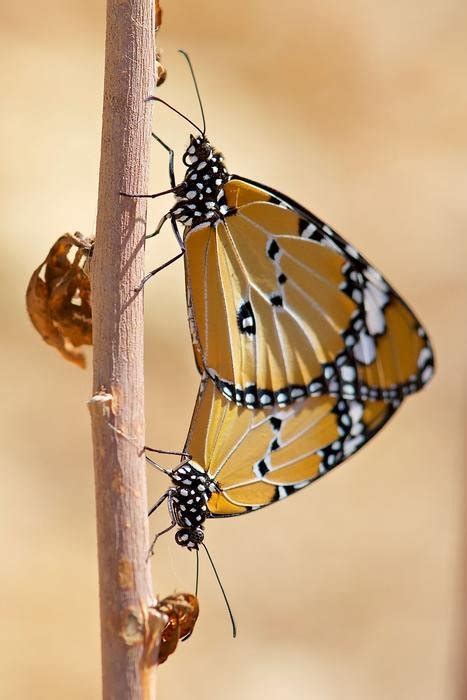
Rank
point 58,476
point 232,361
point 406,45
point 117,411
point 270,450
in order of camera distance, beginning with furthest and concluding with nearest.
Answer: point 406,45 → point 58,476 → point 270,450 → point 232,361 → point 117,411

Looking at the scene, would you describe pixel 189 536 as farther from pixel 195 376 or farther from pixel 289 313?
pixel 195 376

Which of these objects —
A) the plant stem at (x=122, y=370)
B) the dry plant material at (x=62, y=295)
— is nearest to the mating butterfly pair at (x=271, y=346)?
the dry plant material at (x=62, y=295)

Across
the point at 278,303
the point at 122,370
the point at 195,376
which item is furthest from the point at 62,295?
the point at 195,376

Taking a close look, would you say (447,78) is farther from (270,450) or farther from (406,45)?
(270,450)

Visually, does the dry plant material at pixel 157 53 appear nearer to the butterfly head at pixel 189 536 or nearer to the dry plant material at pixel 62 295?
the dry plant material at pixel 62 295

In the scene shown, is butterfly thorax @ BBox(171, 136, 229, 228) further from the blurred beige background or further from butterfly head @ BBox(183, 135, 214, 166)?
the blurred beige background

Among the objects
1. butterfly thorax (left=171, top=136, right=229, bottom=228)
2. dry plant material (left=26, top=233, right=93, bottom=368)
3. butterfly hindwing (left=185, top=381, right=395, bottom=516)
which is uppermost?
butterfly thorax (left=171, top=136, right=229, bottom=228)

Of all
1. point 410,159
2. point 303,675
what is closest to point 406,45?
point 410,159

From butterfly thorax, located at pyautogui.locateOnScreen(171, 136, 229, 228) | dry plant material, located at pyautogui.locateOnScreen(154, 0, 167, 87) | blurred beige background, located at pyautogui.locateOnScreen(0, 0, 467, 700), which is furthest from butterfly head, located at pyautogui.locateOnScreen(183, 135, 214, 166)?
blurred beige background, located at pyautogui.locateOnScreen(0, 0, 467, 700)
